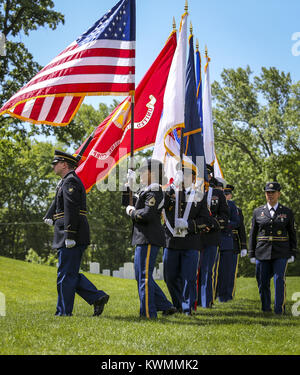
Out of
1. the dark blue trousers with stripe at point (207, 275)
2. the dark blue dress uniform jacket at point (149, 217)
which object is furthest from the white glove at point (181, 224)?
the dark blue trousers with stripe at point (207, 275)

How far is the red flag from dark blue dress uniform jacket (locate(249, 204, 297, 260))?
2.63 m

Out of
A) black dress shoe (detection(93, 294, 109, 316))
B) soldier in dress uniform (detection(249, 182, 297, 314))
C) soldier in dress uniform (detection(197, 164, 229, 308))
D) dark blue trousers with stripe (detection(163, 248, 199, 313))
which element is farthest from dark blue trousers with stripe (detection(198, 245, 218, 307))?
black dress shoe (detection(93, 294, 109, 316))

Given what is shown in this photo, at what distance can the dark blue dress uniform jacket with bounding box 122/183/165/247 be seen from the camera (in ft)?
22.7

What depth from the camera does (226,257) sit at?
11539mm

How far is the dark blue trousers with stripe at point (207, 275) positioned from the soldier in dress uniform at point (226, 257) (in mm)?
1678

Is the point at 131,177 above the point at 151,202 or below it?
above

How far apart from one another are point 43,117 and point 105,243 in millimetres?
44837

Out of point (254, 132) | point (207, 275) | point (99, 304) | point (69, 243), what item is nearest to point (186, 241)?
point (99, 304)

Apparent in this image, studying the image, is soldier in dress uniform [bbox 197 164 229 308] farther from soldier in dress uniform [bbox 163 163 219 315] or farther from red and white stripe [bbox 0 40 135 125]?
red and white stripe [bbox 0 40 135 125]

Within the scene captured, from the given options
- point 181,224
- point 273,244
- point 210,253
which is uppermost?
point 181,224

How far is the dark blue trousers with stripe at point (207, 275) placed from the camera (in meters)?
9.41

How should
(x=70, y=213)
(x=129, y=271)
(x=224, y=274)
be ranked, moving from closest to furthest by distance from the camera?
(x=70, y=213), (x=224, y=274), (x=129, y=271)

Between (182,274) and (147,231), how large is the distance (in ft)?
3.84

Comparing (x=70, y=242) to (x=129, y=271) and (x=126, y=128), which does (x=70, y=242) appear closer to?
(x=126, y=128)
